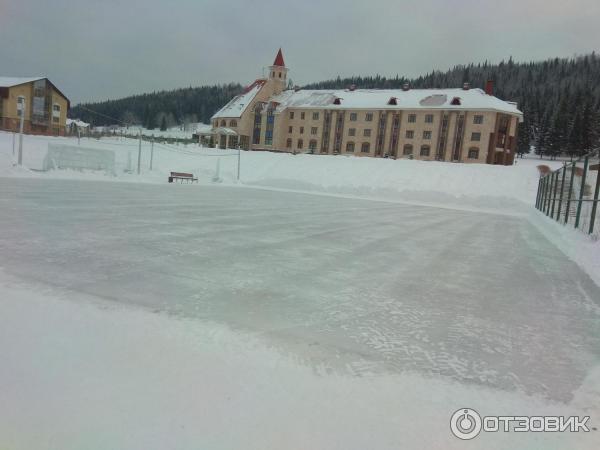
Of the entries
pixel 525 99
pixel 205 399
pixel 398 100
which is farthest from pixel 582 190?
pixel 525 99

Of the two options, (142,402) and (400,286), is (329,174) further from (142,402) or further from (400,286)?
(142,402)

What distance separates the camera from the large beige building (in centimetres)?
5209

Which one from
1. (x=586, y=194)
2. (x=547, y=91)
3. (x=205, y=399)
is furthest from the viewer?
(x=547, y=91)

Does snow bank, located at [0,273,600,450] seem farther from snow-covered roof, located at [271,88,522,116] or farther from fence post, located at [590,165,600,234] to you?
snow-covered roof, located at [271,88,522,116]

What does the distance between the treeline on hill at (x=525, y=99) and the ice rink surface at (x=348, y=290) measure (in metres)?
82.6

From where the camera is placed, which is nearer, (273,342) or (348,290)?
(273,342)

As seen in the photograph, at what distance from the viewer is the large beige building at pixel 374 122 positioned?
5209 centimetres

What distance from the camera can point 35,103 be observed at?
2267 inches

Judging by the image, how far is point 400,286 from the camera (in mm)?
5578

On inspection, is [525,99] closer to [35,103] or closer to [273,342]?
[35,103]

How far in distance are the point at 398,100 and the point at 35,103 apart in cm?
4945

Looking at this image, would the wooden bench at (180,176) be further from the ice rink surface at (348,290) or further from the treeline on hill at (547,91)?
the treeline on hill at (547,91)

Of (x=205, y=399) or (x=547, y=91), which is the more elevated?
(x=547, y=91)

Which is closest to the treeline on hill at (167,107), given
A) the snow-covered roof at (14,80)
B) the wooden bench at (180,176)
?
the snow-covered roof at (14,80)
